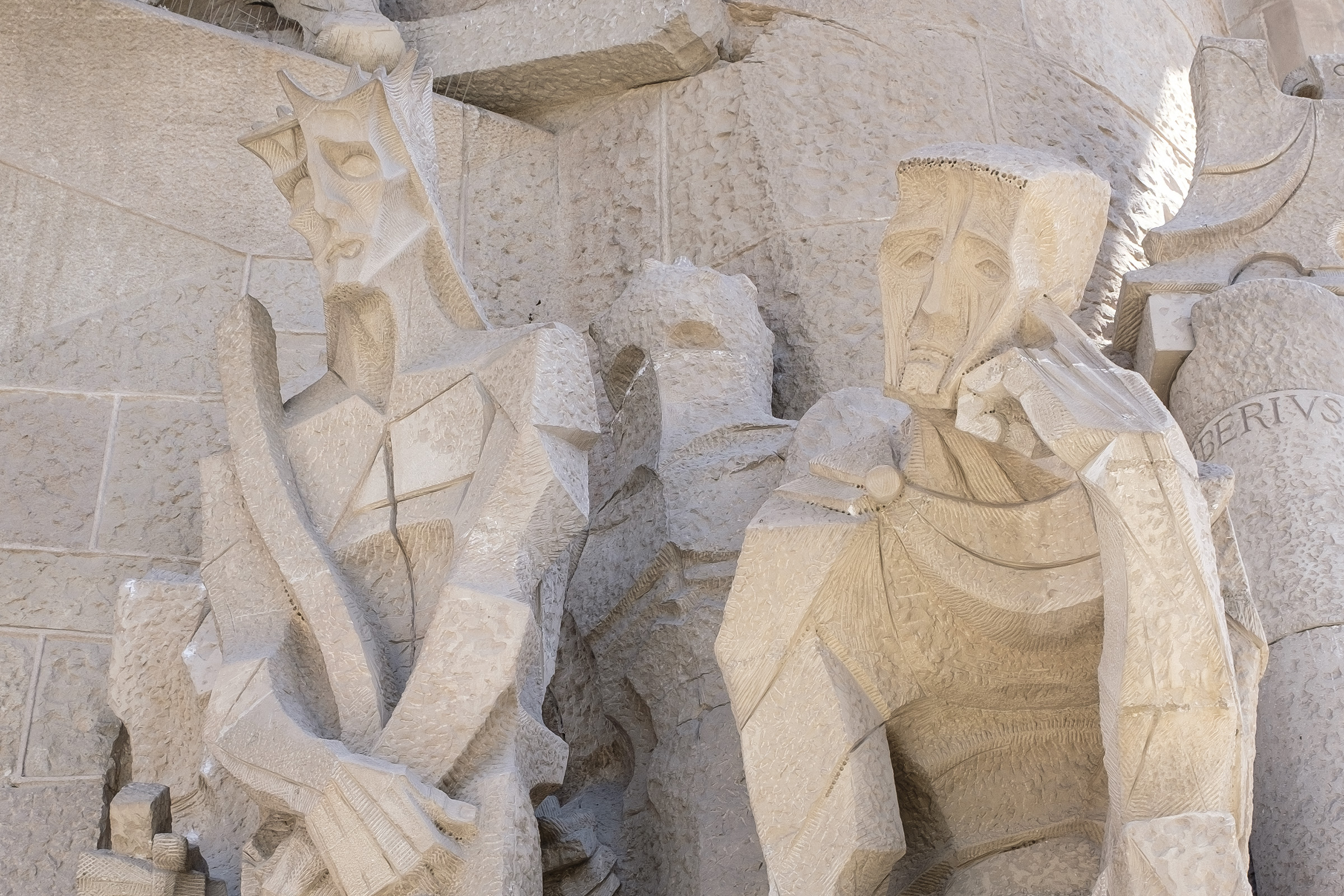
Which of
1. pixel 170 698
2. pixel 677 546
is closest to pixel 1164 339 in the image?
pixel 677 546

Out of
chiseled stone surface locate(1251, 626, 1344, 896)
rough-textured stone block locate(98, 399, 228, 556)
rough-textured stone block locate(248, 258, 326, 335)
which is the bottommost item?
rough-textured stone block locate(98, 399, 228, 556)

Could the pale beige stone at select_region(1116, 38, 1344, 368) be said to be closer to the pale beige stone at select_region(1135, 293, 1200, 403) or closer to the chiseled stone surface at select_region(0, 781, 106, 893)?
the pale beige stone at select_region(1135, 293, 1200, 403)

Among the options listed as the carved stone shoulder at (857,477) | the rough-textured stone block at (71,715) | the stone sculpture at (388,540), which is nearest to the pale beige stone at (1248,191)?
the carved stone shoulder at (857,477)

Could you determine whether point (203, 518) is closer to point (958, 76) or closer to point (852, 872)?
point (852, 872)

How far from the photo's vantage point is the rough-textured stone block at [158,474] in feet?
14.9

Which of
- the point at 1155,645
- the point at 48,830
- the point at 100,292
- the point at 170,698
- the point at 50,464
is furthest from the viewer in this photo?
the point at 100,292

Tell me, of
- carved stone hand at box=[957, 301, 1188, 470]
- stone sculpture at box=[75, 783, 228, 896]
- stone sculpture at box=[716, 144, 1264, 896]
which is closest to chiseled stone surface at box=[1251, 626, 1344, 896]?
stone sculpture at box=[716, 144, 1264, 896]

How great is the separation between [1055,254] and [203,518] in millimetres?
1721

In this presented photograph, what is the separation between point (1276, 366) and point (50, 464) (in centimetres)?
269

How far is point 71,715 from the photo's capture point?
14.0ft

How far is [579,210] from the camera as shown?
5.27 m

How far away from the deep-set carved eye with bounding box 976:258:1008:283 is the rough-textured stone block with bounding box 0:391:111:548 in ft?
7.61

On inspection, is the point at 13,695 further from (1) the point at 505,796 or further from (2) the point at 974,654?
(2) the point at 974,654

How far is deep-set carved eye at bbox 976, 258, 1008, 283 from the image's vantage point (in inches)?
121
